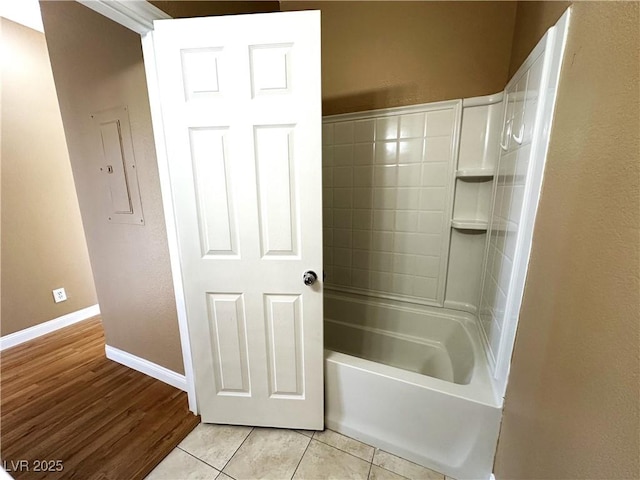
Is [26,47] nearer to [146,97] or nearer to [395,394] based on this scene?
[146,97]

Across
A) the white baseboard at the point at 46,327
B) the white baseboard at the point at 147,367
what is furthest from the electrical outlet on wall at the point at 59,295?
the white baseboard at the point at 147,367

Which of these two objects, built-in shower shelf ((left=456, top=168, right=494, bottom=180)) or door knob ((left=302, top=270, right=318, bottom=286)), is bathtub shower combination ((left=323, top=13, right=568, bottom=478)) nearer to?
built-in shower shelf ((left=456, top=168, right=494, bottom=180))

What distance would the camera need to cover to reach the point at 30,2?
5.97 feet

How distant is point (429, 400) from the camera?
1140 millimetres

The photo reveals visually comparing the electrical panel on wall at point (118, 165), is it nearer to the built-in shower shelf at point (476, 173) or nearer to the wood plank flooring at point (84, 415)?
the wood plank flooring at point (84, 415)

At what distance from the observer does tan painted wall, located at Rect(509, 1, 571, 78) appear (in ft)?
2.82

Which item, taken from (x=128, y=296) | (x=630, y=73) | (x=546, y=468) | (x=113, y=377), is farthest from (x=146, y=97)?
(x=546, y=468)

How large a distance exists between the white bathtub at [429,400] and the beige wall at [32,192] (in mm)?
2705

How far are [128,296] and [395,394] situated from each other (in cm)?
178

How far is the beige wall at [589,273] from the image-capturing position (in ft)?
1.55

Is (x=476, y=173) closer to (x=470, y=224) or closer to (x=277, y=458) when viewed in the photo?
(x=470, y=224)

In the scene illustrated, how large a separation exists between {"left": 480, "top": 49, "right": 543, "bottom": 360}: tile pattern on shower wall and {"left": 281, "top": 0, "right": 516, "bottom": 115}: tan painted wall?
0.31m

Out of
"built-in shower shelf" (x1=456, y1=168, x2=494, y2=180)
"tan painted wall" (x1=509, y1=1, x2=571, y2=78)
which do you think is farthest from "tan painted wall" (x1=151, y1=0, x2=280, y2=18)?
"built-in shower shelf" (x1=456, y1=168, x2=494, y2=180)

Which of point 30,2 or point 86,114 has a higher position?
point 30,2
